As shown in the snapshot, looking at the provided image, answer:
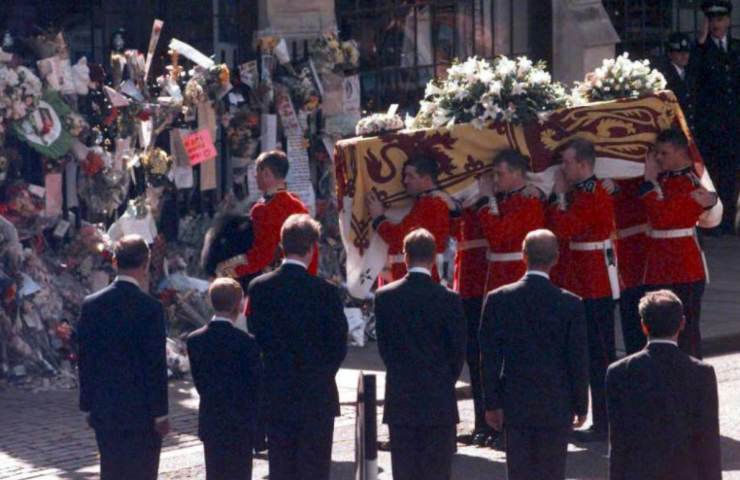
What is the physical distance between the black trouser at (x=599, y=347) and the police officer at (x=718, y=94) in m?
8.31

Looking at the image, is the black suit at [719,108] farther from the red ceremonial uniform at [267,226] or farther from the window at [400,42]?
the red ceremonial uniform at [267,226]

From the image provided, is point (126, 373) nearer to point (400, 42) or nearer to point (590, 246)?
point (590, 246)

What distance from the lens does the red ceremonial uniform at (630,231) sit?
988 cm

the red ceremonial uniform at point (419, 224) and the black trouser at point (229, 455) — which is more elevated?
the red ceremonial uniform at point (419, 224)

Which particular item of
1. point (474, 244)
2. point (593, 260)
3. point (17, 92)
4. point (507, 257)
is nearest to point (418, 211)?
point (474, 244)

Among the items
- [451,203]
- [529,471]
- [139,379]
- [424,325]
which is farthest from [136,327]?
[451,203]

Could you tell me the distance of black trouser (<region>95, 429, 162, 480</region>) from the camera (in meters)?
7.29

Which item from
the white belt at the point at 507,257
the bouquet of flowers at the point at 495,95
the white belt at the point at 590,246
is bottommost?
the white belt at the point at 507,257

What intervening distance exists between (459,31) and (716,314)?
4.38m

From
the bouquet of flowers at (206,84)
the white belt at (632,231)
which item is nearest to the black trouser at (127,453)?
the white belt at (632,231)

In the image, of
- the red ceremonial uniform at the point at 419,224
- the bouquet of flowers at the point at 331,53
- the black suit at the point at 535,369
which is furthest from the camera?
the bouquet of flowers at the point at 331,53

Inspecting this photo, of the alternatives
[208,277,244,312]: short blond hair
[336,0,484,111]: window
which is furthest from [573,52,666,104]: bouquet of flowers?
[336,0,484,111]: window

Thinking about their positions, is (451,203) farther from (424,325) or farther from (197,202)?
(197,202)

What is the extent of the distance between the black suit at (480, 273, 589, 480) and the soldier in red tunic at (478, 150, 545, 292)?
177 centimetres
